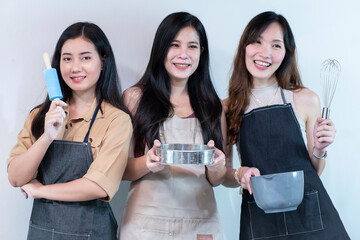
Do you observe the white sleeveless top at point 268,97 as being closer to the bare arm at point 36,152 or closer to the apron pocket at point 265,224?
the apron pocket at point 265,224

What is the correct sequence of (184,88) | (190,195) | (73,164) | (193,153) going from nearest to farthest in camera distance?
(193,153), (73,164), (190,195), (184,88)

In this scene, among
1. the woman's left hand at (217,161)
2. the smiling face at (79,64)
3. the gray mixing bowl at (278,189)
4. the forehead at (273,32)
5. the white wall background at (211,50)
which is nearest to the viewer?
the gray mixing bowl at (278,189)

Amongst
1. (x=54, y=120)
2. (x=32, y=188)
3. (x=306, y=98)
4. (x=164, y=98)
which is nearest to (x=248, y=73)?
(x=306, y=98)

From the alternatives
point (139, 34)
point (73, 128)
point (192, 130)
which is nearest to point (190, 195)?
point (192, 130)

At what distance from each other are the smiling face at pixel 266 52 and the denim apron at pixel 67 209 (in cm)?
69

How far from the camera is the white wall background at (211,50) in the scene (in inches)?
77.2

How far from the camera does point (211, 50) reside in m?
2.18

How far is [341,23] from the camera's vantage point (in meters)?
2.20

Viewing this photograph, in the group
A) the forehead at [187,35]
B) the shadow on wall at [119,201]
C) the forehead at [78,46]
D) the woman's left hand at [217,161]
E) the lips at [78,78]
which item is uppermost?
the forehead at [187,35]

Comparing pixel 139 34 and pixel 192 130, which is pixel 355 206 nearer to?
pixel 192 130

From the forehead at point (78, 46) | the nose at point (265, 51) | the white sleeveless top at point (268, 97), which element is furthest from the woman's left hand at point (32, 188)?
the nose at point (265, 51)

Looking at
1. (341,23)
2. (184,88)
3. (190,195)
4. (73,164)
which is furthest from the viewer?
(341,23)

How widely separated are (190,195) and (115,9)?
0.92 m

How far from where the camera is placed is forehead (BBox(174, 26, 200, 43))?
1.77m
